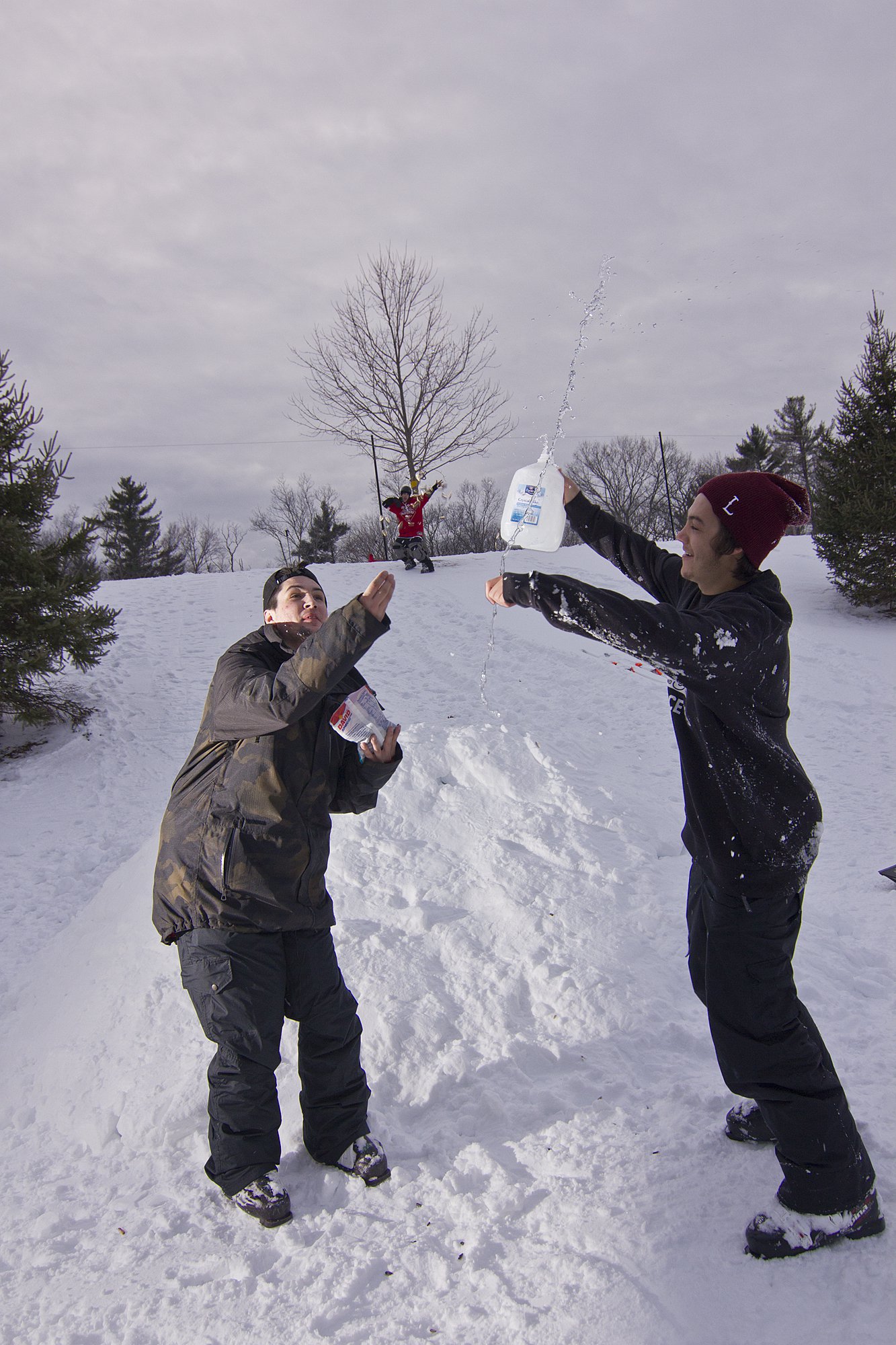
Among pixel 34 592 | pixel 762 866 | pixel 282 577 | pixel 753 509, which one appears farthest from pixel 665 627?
pixel 34 592

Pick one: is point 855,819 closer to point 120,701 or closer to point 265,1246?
point 265,1246

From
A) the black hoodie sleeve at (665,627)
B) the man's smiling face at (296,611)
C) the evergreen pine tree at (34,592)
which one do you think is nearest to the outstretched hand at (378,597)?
the black hoodie sleeve at (665,627)

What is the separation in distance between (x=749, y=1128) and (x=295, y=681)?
6.72ft

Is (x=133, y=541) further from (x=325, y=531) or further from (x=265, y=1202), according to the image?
(x=265, y=1202)

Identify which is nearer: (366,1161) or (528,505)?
(366,1161)

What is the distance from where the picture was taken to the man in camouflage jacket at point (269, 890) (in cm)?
225

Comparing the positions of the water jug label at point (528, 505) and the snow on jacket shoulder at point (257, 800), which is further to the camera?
the water jug label at point (528, 505)

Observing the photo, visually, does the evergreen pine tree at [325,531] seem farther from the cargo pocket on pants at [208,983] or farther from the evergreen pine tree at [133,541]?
the cargo pocket on pants at [208,983]

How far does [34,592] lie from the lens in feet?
21.7

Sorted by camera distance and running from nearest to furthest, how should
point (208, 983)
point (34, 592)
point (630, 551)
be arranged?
point (208, 983) < point (630, 551) < point (34, 592)

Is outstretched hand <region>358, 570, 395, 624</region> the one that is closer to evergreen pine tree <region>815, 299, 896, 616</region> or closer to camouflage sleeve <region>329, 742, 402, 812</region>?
camouflage sleeve <region>329, 742, 402, 812</region>

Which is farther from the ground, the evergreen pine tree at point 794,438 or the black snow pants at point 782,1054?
the evergreen pine tree at point 794,438

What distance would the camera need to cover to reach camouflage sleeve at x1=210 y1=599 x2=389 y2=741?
2.10 metres

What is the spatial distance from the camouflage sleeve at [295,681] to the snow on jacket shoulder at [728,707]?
0.46m
